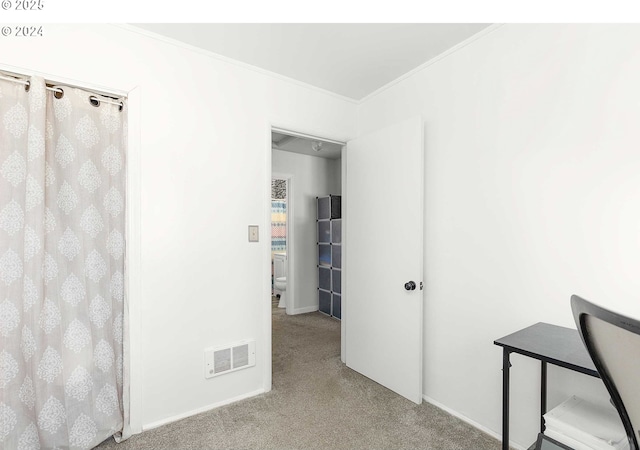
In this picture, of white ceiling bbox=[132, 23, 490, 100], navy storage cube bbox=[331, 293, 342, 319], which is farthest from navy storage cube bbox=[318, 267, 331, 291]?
white ceiling bbox=[132, 23, 490, 100]

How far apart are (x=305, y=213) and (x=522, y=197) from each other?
11.0ft

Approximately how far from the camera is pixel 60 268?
1772 mm

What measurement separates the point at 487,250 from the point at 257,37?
6.29ft

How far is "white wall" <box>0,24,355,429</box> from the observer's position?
75.9 inches

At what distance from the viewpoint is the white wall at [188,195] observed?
1.93 m

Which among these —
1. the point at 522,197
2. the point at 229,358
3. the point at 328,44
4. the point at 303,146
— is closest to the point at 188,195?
the point at 229,358

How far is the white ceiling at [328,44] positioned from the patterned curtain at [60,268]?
0.77m

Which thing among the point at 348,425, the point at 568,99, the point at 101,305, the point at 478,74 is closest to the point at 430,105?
the point at 478,74

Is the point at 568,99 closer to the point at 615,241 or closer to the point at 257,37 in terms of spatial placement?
the point at 615,241

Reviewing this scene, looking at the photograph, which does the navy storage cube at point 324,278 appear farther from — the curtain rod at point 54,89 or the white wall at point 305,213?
the curtain rod at point 54,89

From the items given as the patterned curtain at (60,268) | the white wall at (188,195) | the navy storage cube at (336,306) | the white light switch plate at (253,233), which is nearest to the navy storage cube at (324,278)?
the navy storage cube at (336,306)

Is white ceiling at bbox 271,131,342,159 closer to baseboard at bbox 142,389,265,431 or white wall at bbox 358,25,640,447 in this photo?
white wall at bbox 358,25,640,447

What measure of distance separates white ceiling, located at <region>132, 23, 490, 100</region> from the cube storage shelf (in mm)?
2256

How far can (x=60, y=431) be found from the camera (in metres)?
1.74
